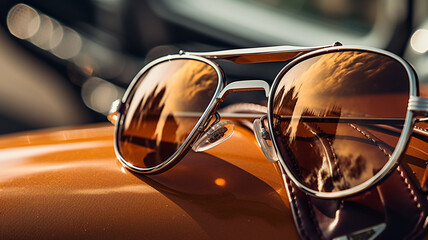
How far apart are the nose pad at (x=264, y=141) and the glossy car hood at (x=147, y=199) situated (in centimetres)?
2

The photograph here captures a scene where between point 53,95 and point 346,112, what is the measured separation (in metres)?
1.79

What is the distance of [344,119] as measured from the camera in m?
0.39

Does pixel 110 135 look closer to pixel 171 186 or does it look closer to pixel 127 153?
pixel 127 153

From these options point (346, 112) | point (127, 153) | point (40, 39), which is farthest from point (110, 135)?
point (40, 39)

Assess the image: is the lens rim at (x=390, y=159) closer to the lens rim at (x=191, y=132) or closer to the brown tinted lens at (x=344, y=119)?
the brown tinted lens at (x=344, y=119)

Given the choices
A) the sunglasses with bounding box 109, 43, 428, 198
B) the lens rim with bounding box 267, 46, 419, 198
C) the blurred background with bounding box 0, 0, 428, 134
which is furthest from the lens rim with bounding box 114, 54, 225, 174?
the blurred background with bounding box 0, 0, 428, 134

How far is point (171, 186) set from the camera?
1.37 feet

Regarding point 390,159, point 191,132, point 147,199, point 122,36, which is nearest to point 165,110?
point 191,132

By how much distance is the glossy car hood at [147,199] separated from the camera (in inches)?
14.0

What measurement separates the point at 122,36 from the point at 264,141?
188 cm

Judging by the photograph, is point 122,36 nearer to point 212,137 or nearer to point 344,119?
point 212,137

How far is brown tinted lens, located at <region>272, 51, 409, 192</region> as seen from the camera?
372 millimetres

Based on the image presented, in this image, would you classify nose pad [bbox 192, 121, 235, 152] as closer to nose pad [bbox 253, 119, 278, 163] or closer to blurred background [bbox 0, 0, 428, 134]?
nose pad [bbox 253, 119, 278, 163]

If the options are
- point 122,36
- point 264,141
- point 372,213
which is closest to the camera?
point 372,213
